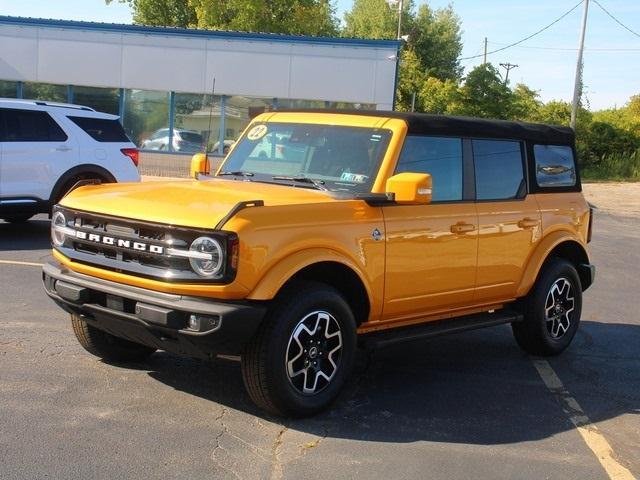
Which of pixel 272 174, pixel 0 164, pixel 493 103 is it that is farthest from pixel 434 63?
pixel 272 174

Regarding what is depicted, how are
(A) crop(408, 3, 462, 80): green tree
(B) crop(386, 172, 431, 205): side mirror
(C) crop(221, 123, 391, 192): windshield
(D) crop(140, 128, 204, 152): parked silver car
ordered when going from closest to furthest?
(B) crop(386, 172, 431, 205): side mirror → (C) crop(221, 123, 391, 192): windshield → (D) crop(140, 128, 204, 152): parked silver car → (A) crop(408, 3, 462, 80): green tree

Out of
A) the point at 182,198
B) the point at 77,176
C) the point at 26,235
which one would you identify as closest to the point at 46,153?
the point at 77,176

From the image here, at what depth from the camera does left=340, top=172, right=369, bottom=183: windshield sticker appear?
5.17 m

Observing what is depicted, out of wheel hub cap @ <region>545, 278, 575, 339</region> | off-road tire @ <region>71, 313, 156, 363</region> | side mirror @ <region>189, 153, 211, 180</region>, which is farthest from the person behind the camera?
wheel hub cap @ <region>545, 278, 575, 339</region>

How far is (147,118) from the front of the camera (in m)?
23.3

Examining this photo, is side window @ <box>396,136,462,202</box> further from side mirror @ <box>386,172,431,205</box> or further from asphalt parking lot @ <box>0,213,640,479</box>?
asphalt parking lot @ <box>0,213,640,479</box>

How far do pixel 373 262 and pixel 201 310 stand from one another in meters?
1.28

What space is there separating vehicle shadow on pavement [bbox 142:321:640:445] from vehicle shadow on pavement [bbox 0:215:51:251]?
546 cm

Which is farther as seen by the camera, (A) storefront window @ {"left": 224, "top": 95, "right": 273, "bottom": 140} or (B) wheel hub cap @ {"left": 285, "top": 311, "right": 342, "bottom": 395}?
(A) storefront window @ {"left": 224, "top": 95, "right": 273, "bottom": 140}

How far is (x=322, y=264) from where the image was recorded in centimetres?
470

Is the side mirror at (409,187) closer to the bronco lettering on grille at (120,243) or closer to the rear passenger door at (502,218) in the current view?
the rear passenger door at (502,218)

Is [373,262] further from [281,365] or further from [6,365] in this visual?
[6,365]

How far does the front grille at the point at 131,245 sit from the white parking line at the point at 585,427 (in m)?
2.38

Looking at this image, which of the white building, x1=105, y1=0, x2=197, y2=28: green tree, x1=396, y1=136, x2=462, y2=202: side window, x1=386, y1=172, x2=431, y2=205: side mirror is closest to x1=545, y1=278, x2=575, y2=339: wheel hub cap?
x1=396, y1=136, x2=462, y2=202: side window
